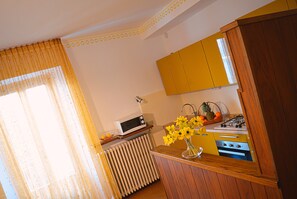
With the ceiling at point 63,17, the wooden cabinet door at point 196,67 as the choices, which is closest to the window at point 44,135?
the ceiling at point 63,17

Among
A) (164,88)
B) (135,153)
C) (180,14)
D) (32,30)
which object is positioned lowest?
(135,153)

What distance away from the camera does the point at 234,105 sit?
363 cm

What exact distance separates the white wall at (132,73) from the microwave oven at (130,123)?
235 mm

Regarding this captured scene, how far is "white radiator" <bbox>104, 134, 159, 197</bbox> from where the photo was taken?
3911mm

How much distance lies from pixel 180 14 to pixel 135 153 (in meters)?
2.29

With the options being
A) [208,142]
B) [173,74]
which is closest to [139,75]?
[173,74]

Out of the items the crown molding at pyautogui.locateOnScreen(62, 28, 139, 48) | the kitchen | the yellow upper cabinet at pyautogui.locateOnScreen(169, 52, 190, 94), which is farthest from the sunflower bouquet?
the crown molding at pyautogui.locateOnScreen(62, 28, 139, 48)

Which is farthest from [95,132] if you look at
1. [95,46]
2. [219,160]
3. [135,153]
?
[219,160]

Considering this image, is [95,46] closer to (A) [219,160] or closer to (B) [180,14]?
(B) [180,14]

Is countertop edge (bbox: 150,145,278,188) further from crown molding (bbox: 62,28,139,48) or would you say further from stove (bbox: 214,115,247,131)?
crown molding (bbox: 62,28,139,48)

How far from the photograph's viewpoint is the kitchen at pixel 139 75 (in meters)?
3.77

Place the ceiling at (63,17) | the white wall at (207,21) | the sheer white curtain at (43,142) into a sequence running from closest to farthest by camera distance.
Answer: the ceiling at (63,17) → the white wall at (207,21) → the sheer white curtain at (43,142)

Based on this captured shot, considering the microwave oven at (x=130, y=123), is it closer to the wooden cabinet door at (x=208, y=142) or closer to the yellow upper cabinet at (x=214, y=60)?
the wooden cabinet door at (x=208, y=142)

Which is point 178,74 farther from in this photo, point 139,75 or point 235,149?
point 235,149
